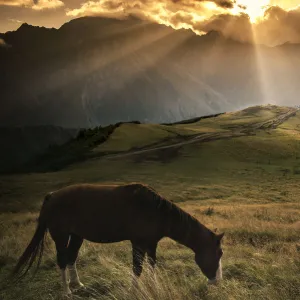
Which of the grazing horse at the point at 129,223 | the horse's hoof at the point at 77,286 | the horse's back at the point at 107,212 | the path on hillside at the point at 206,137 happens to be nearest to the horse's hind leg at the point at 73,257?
the horse's hoof at the point at 77,286

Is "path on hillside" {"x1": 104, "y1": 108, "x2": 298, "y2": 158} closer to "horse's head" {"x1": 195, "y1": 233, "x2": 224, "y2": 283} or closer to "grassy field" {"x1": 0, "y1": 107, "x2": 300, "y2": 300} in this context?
"grassy field" {"x1": 0, "y1": 107, "x2": 300, "y2": 300}

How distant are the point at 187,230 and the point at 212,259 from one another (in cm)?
93

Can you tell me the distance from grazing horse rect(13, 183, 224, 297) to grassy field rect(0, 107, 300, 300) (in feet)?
2.00

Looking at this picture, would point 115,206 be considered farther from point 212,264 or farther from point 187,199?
point 187,199

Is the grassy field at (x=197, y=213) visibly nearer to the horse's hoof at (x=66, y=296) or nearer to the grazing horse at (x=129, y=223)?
the horse's hoof at (x=66, y=296)

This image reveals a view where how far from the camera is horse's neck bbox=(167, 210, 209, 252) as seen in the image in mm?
8961

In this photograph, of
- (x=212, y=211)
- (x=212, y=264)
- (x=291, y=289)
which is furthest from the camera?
(x=212, y=211)

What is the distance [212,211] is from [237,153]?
56371 millimetres

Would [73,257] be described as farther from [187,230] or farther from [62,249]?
[187,230]

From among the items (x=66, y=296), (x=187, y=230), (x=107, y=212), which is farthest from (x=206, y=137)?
(x=66, y=296)

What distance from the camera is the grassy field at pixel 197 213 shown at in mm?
8625

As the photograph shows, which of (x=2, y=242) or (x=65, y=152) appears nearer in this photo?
(x=2, y=242)

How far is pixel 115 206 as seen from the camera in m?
8.85

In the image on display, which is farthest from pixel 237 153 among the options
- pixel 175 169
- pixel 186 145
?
pixel 175 169
